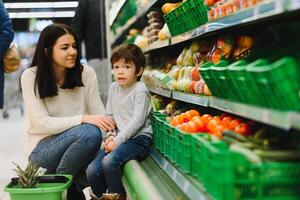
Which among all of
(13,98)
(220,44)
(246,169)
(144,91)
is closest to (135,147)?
(144,91)

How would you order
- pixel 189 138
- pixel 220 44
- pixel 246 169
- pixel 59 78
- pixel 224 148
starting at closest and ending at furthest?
1. pixel 246 169
2. pixel 224 148
3. pixel 189 138
4. pixel 220 44
5. pixel 59 78

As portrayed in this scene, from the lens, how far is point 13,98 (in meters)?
13.9

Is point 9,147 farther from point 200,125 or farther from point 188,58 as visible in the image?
point 200,125

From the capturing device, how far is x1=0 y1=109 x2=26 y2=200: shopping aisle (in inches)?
188

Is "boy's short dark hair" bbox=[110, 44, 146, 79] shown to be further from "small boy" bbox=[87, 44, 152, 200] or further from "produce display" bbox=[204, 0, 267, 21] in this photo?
"produce display" bbox=[204, 0, 267, 21]

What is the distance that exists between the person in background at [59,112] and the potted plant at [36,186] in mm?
144

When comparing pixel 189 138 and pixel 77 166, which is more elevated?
pixel 189 138

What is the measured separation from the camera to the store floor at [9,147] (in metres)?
4.72

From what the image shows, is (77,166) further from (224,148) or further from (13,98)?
(13,98)

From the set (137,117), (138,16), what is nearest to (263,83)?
(137,117)

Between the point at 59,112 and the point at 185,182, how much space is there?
51.5 inches

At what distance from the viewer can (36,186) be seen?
2.79 m

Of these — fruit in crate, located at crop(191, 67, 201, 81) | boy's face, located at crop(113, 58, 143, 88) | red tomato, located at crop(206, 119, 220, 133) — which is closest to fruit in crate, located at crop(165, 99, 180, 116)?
boy's face, located at crop(113, 58, 143, 88)

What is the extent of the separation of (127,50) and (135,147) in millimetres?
606
